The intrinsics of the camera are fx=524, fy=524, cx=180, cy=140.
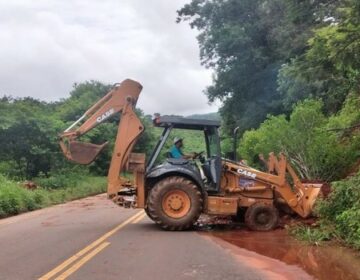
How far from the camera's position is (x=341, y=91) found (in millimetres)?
22266

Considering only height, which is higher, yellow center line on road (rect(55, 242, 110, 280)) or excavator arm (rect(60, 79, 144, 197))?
excavator arm (rect(60, 79, 144, 197))

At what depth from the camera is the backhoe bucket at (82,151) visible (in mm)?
12578

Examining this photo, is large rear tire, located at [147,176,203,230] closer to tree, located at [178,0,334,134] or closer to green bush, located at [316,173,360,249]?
green bush, located at [316,173,360,249]

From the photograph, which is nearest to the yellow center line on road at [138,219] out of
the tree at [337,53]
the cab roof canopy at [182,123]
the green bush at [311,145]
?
the cab roof canopy at [182,123]

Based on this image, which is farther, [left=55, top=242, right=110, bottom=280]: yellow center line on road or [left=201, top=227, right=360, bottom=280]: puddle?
[left=201, top=227, right=360, bottom=280]: puddle

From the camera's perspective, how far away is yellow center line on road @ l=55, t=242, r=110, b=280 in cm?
745

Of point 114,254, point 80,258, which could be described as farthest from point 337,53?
point 80,258

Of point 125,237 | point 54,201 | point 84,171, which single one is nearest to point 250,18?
point 84,171

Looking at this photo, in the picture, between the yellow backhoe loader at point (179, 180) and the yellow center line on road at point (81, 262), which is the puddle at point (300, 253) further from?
the yellow center line on road at point (81, 262)

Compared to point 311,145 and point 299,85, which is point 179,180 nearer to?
point 311,145

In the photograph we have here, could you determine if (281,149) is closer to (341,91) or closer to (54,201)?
(341,91)

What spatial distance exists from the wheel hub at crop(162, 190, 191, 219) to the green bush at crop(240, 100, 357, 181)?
19.5ft

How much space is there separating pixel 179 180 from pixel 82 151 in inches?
97.6

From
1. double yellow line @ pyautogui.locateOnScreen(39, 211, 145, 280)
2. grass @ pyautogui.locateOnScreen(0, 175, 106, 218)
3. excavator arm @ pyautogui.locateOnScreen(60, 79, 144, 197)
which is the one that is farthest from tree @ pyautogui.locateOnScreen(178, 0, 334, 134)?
double yellow line @ pyautogui.locateOnScreen(39, 211, 145, 280)
